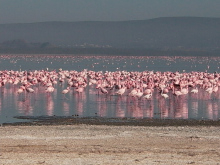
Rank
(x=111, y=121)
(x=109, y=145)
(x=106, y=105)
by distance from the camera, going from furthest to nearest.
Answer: (x=106, y=105), (x=111, y=121), (x=109, y=145)

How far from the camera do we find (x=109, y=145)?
52.4 feet

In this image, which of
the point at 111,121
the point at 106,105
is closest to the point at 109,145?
the point at 111,121

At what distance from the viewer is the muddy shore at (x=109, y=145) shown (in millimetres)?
13875

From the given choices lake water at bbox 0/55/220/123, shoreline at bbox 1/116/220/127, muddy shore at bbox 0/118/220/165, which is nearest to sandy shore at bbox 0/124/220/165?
muddy shore at bbox 0/118/220/165

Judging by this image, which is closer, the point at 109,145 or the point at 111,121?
the point at 109,145

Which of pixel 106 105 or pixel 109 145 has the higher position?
pixel 106 105

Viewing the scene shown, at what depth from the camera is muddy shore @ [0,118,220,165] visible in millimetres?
13875

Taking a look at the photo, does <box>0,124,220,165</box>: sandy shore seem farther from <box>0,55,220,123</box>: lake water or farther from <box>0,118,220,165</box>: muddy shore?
<box>0,55,220,123</box>: lake water

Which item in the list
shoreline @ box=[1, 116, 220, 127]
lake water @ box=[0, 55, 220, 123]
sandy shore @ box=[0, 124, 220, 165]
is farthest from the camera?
lake water @ box=[0, 55, 220, 123]

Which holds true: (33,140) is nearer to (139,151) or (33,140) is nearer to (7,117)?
(139,151)

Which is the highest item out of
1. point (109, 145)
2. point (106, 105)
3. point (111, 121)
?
point (106, 105)

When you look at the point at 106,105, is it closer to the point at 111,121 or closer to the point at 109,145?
the point at 111,121

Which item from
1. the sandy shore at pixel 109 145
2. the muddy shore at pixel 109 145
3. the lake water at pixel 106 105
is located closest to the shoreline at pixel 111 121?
the lake water at pixel 106 105

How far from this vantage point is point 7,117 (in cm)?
2469
